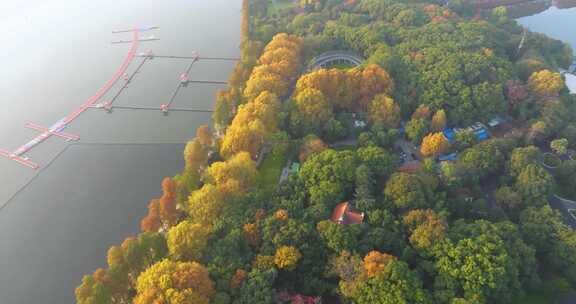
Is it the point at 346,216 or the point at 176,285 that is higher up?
the point at 346,216

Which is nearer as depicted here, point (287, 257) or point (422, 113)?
point (287, 257)

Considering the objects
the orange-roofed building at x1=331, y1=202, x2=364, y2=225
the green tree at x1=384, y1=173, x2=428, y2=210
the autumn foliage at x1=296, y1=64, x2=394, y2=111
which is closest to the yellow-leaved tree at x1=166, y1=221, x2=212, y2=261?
the orange-roofed building at x1=331, y1=202, x2=364, y2=225

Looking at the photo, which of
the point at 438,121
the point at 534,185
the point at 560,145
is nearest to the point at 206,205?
the point at 438,121

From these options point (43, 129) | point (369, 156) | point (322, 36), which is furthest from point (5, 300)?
point (322, 36)

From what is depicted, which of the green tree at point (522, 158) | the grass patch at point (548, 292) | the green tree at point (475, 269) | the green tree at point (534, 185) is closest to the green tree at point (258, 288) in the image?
the green tree at point (475, 269)

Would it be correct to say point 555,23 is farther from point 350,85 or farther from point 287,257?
point 287,257
